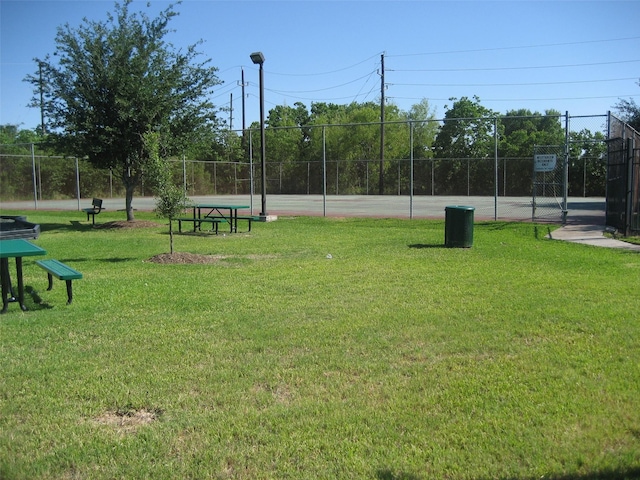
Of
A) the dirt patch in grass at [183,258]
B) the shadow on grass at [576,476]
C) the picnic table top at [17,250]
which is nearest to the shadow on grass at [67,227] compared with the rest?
the dirt patch in grass at [183,258]

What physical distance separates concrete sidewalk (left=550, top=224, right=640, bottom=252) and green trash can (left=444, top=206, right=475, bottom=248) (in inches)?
122

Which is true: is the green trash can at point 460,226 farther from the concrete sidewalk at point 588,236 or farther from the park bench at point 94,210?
the park bench at point 94,210

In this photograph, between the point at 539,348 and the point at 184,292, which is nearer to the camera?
the point at 539,348

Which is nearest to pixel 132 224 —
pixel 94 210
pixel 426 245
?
pixel 94 210

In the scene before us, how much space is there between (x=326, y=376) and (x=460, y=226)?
28.9ft

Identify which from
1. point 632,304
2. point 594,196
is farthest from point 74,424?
point 594,196

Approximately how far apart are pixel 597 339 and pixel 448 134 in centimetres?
4923

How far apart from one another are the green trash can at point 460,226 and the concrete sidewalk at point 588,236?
3.10 metres

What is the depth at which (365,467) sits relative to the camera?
3.46 metres

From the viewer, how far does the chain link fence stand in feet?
124

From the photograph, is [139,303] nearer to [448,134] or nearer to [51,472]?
[51,472]

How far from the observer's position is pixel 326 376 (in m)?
4.96

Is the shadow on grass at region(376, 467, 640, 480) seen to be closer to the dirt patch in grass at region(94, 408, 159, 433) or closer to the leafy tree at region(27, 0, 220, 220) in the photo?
the dirt patch in grass at region(94, 408, 159, 433)

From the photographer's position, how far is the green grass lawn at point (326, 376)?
3604mm
